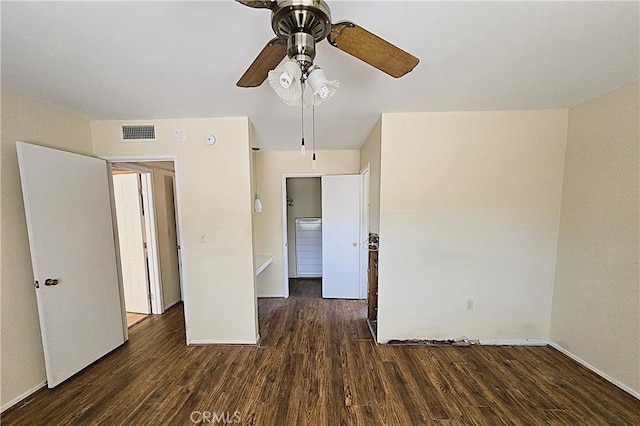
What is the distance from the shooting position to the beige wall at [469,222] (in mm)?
2449

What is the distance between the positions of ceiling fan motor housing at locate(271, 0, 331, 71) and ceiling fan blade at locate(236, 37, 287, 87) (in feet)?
0.25

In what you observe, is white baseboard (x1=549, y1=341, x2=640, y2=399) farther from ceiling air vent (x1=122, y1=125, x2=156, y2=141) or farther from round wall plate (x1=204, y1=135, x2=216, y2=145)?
ceiling air vent (x1=122, y1=125, x2=156, y2=141)

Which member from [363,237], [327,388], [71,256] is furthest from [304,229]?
[71,256]

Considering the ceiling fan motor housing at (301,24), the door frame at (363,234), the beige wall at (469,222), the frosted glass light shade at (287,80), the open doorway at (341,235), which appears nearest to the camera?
the ceiling fan motor housing at (301,24)

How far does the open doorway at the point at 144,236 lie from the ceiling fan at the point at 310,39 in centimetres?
296

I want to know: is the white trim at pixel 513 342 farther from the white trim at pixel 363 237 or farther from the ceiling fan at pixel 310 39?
the ceiling fan at pixel 310 39

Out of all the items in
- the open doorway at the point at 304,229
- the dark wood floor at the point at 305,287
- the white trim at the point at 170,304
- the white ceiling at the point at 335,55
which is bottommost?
the dark wood floor at the point at 305,287

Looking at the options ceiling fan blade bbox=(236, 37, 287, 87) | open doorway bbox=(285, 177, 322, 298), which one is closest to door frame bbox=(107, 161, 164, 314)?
open doorway bbox=(285, 177, 322, 298)

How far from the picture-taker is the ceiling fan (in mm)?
837

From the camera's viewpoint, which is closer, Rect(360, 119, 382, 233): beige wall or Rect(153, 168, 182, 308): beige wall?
Rect(360, 119, 382, 233): beige wall

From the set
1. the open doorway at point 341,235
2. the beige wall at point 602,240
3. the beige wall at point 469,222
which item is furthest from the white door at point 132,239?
the beige wall at point 602,240

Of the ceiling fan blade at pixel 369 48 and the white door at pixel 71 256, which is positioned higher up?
the ceiling fan blade at pixel 369 48

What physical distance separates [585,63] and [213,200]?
3.11m

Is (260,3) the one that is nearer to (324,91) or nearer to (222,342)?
(324,91)
